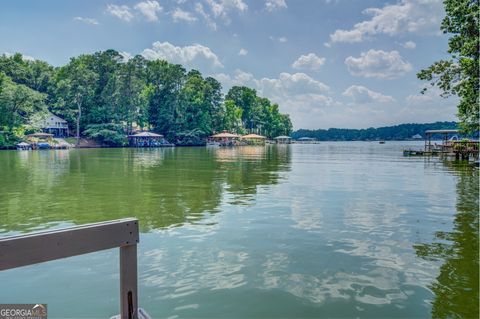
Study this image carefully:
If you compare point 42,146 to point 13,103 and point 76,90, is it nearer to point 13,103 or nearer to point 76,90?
point 13,103

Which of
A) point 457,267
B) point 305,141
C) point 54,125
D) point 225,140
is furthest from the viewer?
point 305,141

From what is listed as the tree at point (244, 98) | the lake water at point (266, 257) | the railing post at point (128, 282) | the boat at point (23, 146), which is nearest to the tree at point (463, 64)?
the lake water at point (266, 257)

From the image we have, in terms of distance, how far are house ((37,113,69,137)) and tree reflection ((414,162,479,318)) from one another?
66.7 metres

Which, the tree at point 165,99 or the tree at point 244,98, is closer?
the tree at point 165,99

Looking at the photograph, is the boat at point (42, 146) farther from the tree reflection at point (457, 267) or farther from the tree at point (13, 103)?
the tree reflection at point (457, 267)

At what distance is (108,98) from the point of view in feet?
238

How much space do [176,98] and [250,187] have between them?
68.6m

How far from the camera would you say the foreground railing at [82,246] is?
2.48 m

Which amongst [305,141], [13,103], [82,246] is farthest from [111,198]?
[305,141]

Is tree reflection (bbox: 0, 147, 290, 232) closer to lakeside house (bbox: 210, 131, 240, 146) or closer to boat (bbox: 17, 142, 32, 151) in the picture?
boat (bbox: 17, 142, 32, 151)

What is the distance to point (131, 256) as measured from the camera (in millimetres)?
3096

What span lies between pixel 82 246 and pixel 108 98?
245 feet

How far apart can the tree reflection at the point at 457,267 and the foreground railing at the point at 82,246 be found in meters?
3.69

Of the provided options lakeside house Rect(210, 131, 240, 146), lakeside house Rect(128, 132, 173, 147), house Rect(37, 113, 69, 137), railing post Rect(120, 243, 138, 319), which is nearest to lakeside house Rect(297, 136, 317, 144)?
lakeside house Rect(210, 131, 240, 146)
